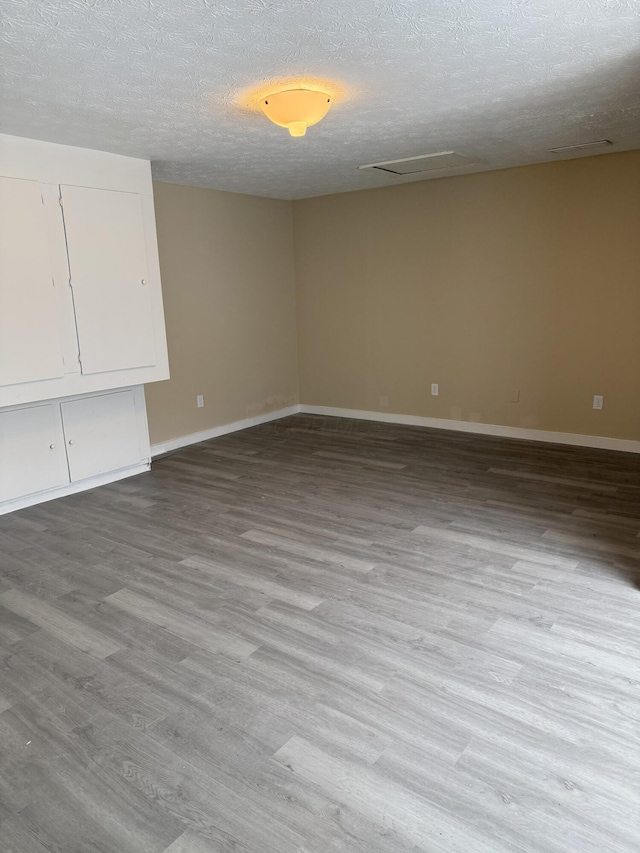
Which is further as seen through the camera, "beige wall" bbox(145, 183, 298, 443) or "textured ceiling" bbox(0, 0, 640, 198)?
"beige wall" bbox(145, 183, 298, 443)

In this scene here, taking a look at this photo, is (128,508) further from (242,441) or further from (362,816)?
(362,816)

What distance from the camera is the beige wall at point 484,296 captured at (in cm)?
461

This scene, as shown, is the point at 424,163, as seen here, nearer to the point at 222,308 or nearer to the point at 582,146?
the point at 582,146

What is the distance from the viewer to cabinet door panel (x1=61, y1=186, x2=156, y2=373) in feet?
12.4

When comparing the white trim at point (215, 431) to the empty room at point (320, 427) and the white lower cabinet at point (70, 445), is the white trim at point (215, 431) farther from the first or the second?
the white lower cabinet at point (70, 445)

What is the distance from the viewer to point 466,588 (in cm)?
271

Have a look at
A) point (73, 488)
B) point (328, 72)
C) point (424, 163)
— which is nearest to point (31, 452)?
point (73, 488)

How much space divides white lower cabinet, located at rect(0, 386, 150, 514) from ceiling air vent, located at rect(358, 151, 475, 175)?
101 inches

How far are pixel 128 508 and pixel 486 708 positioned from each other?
2663 mm

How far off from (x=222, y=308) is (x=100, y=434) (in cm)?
189

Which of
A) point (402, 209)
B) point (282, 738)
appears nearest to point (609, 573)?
point (282, 738)

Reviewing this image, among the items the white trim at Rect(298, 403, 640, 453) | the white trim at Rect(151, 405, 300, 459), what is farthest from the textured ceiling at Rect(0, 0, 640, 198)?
the white trim at Rect(151, 405, 300, 459)

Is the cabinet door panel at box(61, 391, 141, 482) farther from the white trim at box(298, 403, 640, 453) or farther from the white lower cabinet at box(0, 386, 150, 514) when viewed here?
the white trim at box(298, 403, 640, 453)

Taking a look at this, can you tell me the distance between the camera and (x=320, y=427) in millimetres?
5984
